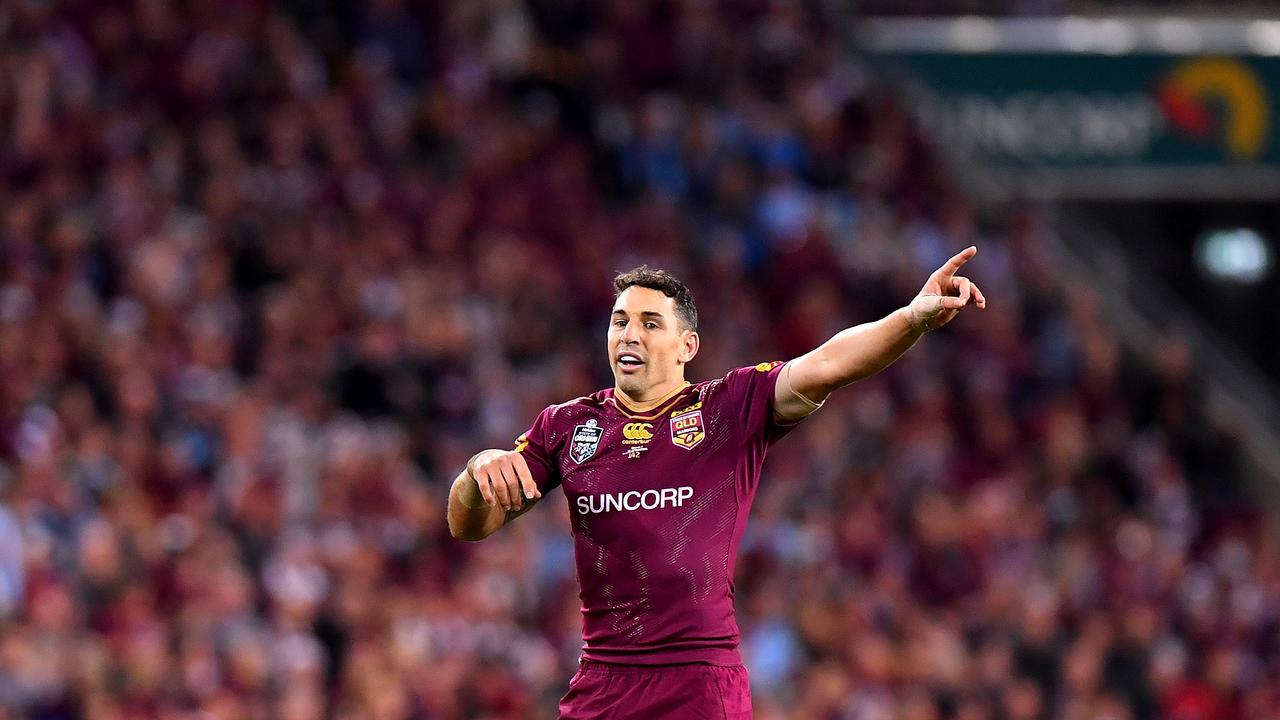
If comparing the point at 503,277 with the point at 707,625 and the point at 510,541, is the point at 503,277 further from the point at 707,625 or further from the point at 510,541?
the point at 707,625

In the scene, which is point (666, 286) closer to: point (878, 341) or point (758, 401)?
point (758, 401)

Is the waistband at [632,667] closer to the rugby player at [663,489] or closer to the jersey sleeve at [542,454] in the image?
the rugby player at [663,489]

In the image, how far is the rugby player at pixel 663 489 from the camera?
5801 mm

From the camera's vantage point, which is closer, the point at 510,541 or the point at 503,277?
the point at 510,541

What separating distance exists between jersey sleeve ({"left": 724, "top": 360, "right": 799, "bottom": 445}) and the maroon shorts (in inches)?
28.9

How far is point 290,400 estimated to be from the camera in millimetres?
13180

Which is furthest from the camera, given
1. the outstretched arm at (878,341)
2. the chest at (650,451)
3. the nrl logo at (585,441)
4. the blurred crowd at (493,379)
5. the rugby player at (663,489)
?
the blurred crowd at (493,379)

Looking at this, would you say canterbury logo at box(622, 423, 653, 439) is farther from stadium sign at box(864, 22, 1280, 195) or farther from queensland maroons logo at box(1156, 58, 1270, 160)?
queensland maroons logo at box(1156, 58, 1270, 160)

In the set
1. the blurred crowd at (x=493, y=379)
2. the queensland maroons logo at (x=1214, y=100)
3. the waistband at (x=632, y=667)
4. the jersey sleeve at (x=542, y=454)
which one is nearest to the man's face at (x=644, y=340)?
the jersey sleeve at (x=542, y=454)

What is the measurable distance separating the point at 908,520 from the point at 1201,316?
904 centimetres

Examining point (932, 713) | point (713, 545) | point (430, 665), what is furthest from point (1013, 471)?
point (713, 545)

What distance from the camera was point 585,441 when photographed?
6129mm

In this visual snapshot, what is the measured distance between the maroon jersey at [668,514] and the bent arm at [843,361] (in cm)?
10

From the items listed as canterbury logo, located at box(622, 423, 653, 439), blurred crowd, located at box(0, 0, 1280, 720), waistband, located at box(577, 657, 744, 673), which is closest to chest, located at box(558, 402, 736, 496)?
canterbury logo, located at box(622, 423, 653, 439)
